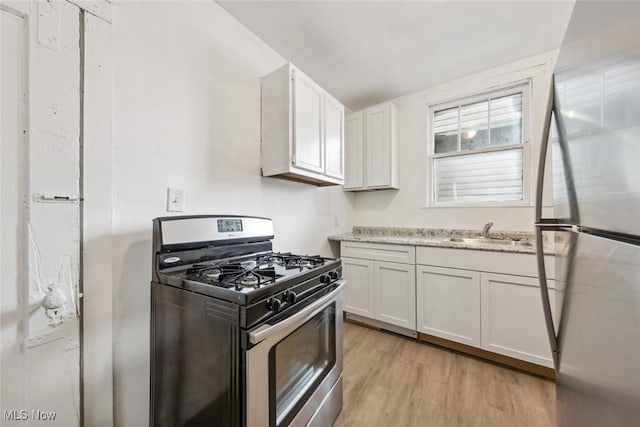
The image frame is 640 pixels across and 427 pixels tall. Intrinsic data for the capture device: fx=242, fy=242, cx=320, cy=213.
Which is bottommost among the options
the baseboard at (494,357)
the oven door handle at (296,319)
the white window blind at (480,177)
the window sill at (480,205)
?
the baseboard at (494,357)

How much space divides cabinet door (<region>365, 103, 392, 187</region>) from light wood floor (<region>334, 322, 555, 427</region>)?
1685 mm

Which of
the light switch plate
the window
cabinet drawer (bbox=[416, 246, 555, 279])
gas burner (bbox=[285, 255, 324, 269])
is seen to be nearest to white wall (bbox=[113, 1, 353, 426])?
the light switch plate

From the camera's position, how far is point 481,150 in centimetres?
244

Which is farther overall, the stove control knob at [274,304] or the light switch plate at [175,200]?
the light switch plate at [175,200]

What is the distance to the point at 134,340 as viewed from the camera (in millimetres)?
1116

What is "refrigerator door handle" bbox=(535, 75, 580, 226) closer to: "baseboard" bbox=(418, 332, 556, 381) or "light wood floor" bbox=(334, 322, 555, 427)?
"light wood floor" bbox=(334, 322, 555, 427)

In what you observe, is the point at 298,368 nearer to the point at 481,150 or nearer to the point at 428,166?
the point at 428,166

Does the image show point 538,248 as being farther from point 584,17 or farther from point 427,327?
point 427,327

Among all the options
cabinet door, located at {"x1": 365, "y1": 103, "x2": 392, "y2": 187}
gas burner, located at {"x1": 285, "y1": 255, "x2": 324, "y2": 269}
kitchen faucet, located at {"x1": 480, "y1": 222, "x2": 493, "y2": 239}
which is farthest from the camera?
cabinet door, located at {"x1": 365, "y1": 103, "x2": 392, "y2": 187}

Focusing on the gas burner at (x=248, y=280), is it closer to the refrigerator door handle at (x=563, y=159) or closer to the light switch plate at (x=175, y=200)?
the light switch plate at (x=175, y=200)

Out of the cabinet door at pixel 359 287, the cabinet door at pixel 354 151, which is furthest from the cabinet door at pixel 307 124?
the cabinet door at pixel 359 287

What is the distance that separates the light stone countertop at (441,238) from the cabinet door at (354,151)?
0.63m

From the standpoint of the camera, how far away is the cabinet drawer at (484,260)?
168 cm

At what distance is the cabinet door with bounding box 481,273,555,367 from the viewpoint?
1655mm
